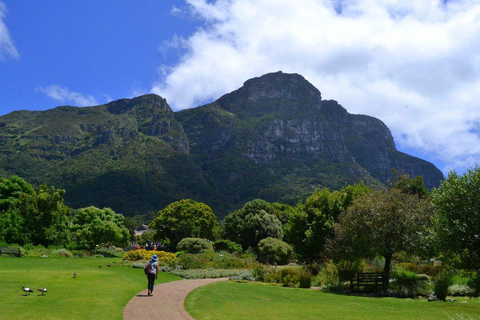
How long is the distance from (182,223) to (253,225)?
11.8 m

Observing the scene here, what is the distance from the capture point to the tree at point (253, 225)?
51.5 meters

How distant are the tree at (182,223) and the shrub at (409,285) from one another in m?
39.8

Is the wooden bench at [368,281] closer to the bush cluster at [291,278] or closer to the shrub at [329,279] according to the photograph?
the shrub at [329,279]

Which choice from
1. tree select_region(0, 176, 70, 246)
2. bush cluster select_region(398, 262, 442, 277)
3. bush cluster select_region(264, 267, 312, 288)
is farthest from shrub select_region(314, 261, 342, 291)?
tree select_region(0, 176, 70, 246)

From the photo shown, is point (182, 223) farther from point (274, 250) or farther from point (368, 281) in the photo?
point (368, 281)

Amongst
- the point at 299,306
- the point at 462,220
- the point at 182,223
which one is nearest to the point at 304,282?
the point at 299,306

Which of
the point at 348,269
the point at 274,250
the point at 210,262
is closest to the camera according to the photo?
the point at 348,269

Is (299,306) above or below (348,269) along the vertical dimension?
below

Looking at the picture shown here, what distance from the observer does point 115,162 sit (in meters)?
154

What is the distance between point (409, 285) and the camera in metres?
20.8

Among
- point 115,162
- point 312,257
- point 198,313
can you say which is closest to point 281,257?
point 312,257

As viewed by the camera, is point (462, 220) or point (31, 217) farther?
point (31, 217)

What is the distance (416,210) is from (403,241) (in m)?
2.27

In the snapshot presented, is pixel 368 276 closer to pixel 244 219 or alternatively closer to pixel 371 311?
pixel 371 311
